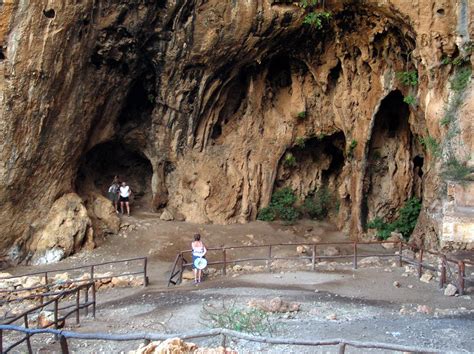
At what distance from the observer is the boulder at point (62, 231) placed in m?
13.9

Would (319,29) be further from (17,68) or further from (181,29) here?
(17,68)

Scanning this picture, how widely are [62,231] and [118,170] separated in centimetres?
541

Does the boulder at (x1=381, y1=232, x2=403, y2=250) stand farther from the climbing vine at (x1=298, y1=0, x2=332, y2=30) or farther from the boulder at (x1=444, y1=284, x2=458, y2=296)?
the climbing vine at (x1=298, y1=0, x2=332, y2=30)

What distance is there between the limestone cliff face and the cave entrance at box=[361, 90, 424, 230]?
5cm

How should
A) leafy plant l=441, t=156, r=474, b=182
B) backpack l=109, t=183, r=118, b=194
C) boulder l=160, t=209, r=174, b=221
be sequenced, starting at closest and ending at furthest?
1. leafy plant l=441, t=156, r=474, b=182
2. boulder l=160, t=209, r=174, b=221
3. backpack l=109, t=183, r=118, b=194

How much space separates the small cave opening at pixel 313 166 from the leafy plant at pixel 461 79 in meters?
6.16

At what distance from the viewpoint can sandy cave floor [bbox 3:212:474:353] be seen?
6.88 meters

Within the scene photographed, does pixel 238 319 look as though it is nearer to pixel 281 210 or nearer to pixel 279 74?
pixel 281 210

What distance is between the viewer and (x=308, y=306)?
866 cm

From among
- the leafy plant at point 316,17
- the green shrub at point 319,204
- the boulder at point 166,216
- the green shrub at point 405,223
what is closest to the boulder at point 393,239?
the green shrub at point 405,223

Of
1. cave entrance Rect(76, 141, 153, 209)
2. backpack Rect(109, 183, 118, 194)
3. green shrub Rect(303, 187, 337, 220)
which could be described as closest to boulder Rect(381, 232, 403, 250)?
green shrub Rect(303, 187, 337, 220)

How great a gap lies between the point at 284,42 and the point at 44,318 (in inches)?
492

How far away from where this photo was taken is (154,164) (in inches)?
720

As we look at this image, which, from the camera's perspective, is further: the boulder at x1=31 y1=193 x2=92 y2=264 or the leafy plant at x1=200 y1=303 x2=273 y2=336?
the boulder at x1=31 y1=193 x2=92 y2=264
